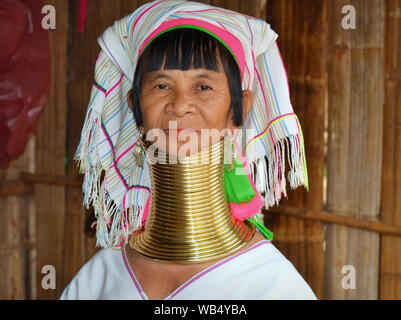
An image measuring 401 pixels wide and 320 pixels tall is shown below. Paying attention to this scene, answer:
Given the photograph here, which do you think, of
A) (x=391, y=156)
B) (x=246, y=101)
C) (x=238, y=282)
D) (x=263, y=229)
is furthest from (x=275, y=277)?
(x=391, y=156)

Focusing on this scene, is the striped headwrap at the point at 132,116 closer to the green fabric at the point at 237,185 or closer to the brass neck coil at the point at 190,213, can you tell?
the green fabric at the point at 237,185

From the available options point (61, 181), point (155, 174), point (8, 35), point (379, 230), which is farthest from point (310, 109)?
point (8, 35)

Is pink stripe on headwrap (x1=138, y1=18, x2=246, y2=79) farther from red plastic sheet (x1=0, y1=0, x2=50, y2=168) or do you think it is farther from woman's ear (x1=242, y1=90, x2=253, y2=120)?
red plastic sheet (x1=0, y1=0, x2=50, y2=168)

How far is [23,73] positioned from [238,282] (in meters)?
1.93

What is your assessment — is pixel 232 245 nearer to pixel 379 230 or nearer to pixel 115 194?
pixel 115 194

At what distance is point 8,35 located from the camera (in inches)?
98.9

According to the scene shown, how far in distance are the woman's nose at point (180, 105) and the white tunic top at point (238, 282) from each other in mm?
500

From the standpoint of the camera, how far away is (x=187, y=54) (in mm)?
1371

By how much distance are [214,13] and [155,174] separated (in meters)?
0.57

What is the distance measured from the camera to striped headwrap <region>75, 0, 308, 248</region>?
56.9 inches

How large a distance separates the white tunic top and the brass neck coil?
0.17 feet

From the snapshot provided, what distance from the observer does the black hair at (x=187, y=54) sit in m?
1.37

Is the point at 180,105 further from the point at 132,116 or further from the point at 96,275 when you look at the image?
the point at 96,275

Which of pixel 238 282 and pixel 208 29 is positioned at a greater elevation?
pixel 208 29
